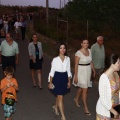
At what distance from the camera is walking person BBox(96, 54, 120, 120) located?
533cm

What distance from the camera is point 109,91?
17.5ft

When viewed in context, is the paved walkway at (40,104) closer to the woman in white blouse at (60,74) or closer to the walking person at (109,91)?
the woman in white blouse at (60,74)

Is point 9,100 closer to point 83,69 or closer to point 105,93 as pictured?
point 83,69

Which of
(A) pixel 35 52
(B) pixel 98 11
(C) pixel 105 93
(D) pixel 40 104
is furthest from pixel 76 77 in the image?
(B) pixel 98 11

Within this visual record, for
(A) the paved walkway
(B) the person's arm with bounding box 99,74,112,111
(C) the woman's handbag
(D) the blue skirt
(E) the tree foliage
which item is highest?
(E) the tree foliage

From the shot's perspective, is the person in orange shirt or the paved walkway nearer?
the person in orange shirt

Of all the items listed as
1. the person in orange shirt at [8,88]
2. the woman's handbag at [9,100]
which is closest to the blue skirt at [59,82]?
the person in orange shirt at [8,88]

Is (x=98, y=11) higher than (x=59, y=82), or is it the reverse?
(x=98, y=11)

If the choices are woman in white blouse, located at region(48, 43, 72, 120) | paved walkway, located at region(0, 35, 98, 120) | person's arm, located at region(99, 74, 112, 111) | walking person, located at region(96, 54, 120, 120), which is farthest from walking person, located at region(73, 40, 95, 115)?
person's arm, located at region(99, 74, 112, 111)

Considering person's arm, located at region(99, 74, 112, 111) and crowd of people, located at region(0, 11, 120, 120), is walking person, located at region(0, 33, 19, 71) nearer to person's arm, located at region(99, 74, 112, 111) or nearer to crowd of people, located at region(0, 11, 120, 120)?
crowd of people, located at region(0, 11, 120, 120)

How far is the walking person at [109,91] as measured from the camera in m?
5.33

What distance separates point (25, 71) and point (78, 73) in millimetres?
6301

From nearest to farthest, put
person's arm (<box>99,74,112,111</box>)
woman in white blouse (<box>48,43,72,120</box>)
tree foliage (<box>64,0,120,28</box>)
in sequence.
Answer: person's arm (<box>99,74,112,111</box>), woman in white blouse (<box>48,43,72,120</box>), tree foliage (<box>64,0,120,28</box>)

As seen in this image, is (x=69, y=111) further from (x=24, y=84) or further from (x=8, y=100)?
(x=24, y=84)
